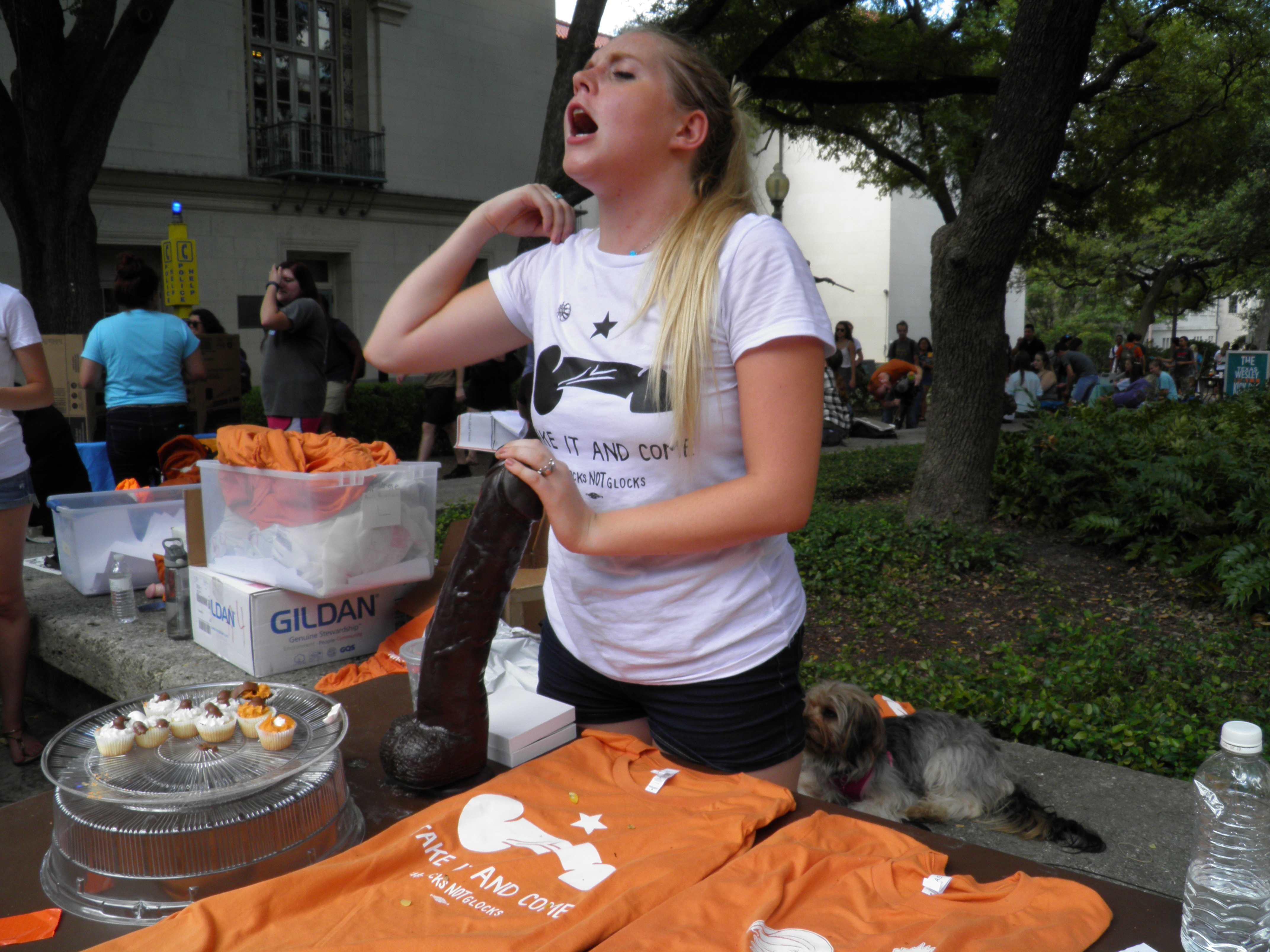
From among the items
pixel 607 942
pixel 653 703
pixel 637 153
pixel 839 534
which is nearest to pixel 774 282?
pixel 637 153

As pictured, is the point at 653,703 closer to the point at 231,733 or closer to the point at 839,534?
the point at 231,733

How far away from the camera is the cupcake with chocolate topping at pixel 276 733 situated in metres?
1.67

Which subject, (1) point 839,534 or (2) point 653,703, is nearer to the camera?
(2) point 653,703

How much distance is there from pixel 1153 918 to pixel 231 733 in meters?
1.47

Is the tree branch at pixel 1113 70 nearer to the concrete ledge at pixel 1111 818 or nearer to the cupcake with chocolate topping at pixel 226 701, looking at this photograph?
the concrete ledge at pixel 1111 818

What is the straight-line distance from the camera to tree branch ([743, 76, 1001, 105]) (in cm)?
1041

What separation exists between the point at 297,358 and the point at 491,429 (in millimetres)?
5737

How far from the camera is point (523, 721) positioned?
1750 mm

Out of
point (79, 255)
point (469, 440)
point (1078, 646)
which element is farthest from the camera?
point (79, 255)

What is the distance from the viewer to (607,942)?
1.19 meters

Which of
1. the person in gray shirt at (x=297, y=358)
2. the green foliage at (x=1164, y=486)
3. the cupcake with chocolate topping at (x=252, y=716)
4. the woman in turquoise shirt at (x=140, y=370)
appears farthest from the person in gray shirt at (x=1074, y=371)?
the cupcake with chocolate topping at (x=252, y=716)

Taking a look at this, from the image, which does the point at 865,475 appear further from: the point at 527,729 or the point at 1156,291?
the point at 1156,291

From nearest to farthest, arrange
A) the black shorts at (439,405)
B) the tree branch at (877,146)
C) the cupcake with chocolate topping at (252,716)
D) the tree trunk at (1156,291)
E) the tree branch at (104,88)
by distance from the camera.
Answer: the cupcake with chocolate topping at (252,716) → the tree branch at (104,88) → the black shorts at (439,405) → the tree branch at (877,146) → the tree trunk at (1156,291)

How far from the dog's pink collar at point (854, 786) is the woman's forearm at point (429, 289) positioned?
1.93 meters
